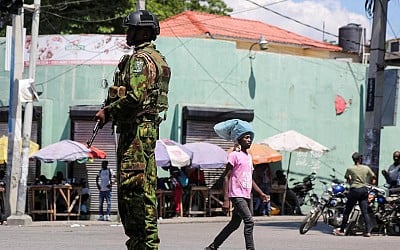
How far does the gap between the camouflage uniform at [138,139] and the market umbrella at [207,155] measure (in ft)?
63.5

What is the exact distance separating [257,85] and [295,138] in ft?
8.17

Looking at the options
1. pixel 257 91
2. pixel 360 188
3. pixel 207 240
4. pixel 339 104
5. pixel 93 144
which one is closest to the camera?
pixel 207 240

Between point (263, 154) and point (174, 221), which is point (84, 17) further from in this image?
point (174, 221)

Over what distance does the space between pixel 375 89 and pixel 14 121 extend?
366 inches

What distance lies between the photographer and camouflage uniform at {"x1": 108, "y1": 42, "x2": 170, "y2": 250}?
23.5 feet

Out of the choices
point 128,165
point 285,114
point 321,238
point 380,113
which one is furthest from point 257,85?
point 128,165

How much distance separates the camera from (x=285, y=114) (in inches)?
1212

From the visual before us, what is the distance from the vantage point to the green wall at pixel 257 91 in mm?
28234

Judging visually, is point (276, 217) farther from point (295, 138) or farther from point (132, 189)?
point (132, 189)

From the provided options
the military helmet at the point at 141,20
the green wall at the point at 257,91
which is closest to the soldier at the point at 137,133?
the military helmet at the point at 141,20

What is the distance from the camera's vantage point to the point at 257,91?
99.2 feet

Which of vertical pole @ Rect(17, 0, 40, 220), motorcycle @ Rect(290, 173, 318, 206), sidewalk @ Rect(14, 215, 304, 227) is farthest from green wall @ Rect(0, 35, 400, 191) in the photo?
vertical pole @ Rect(17, 0, 40, 220)

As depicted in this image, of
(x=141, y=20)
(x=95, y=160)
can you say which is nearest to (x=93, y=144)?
(x=95, y=160)

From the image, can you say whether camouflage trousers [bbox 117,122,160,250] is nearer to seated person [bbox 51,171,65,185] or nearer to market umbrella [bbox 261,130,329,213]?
seated person [bbox 51,171,65,185]
